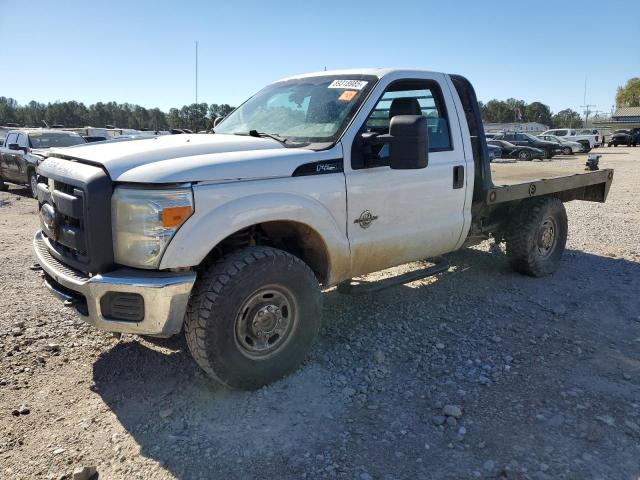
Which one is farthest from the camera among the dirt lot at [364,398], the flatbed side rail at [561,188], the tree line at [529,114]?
the tree line at [529,114]

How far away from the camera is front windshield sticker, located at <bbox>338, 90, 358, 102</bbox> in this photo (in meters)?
3.95

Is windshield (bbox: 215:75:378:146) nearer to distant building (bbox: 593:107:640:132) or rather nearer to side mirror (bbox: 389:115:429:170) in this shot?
side mirror (bbox: 389:115:429:170)

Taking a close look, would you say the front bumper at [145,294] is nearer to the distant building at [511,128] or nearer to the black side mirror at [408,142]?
the black side mirror at [408,142]

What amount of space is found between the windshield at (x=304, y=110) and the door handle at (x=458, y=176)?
1065mm

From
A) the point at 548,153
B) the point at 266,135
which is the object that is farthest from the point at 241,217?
the point at 548,153

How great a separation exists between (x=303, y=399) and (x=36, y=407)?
1.66 meters

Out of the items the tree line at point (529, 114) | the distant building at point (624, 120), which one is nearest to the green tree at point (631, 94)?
the tree line at point (529, 114)

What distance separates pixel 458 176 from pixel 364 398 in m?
2.13

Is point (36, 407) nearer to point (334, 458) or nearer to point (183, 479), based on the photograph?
point (183, 479)

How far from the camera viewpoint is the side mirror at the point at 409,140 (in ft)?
11.3

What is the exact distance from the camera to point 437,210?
4.41 metres

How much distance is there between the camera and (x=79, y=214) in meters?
3.01

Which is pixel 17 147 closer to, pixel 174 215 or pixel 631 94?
pixel 174 215

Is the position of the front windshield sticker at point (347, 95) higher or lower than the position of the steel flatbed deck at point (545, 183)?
higher
